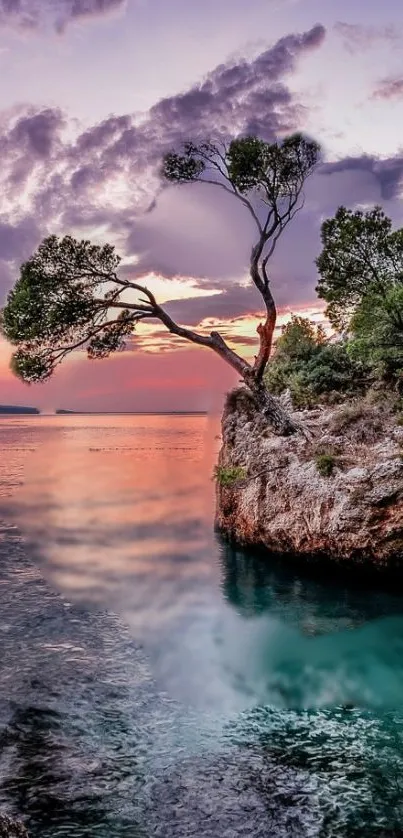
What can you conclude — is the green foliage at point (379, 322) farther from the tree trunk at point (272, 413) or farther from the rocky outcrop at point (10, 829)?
the rocky outcrop at point (10, 829)

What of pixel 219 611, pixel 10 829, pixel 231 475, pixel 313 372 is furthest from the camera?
pixel 313 372

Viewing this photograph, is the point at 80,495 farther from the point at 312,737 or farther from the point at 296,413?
the point at 312,737

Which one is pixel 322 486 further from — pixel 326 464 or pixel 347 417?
pixel 347 417

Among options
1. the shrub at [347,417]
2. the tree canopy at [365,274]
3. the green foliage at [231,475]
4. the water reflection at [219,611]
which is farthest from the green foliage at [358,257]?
the water reflection at [219,611]

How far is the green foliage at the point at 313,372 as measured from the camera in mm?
27656

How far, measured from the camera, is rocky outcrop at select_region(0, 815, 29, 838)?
14.3ft

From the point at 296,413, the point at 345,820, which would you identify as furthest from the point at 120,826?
the point at 296,413

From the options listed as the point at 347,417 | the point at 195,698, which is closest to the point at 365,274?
the point at 347,417

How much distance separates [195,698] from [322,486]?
975 cm

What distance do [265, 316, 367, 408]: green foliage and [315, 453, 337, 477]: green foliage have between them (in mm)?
7140

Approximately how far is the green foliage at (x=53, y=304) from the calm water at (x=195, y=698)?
858 centimetres

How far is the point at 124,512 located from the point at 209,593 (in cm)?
1701

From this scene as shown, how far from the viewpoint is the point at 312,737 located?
10.2 metres

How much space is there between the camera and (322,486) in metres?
19.9
